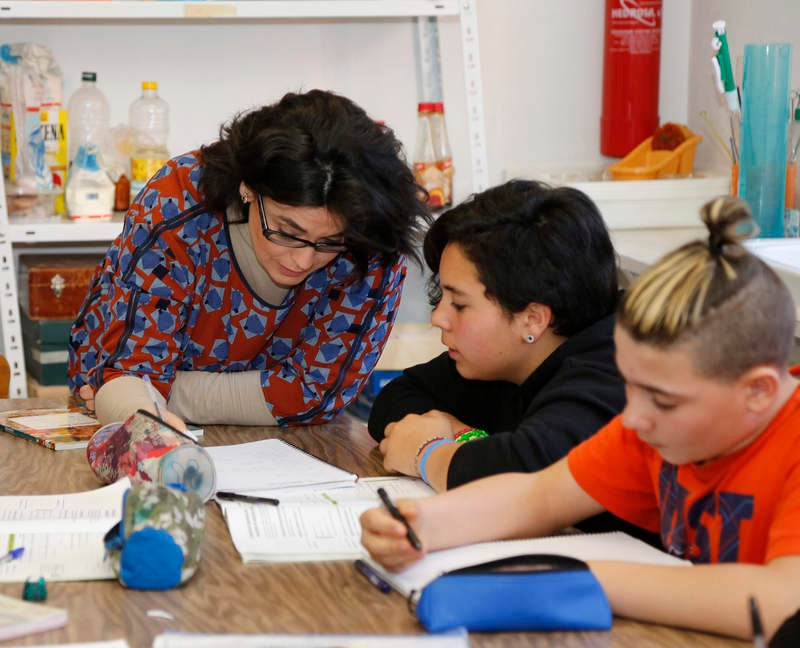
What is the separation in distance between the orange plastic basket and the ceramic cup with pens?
5.98ft

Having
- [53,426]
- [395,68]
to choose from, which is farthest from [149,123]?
[53,426]

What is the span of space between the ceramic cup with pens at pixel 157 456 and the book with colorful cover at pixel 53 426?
0.82ft

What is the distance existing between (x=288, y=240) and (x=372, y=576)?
0.62 m

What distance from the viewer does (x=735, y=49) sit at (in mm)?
2857

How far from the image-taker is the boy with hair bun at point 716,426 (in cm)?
97

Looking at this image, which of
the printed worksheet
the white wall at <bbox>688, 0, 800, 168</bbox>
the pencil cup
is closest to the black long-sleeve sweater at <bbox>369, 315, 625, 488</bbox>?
the printed worksheet

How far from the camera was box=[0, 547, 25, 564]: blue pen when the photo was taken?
45.0 inches

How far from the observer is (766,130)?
2348 mm

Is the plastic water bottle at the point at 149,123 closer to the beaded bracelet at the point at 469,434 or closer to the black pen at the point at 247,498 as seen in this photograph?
the beaded bracelet at the point at 469,434

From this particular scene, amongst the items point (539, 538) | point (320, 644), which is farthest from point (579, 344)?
point (320, 644)

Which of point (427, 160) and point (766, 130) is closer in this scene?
point (766, 130)

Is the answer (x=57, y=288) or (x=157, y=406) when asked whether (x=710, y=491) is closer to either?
(x=157, y=406)

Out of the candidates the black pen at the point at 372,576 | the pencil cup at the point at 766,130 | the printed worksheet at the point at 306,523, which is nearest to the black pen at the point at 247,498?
the printed worksheet at the point at 306,523

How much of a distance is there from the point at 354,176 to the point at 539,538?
60 centimetres
